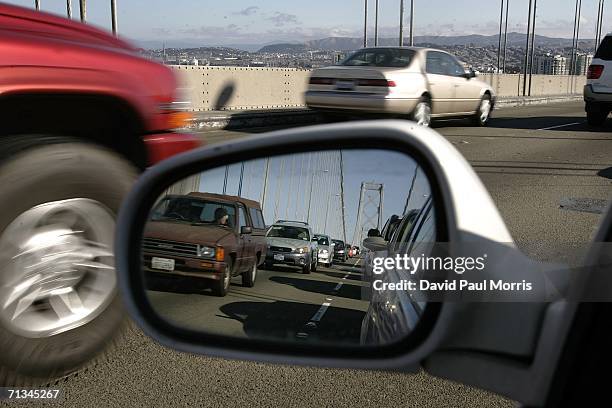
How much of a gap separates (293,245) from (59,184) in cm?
195

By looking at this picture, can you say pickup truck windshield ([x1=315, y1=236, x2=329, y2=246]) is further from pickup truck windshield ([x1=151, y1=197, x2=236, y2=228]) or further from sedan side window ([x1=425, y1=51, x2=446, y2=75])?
sedan side window ([x1=425, y1=51, x2=446, y2=75])

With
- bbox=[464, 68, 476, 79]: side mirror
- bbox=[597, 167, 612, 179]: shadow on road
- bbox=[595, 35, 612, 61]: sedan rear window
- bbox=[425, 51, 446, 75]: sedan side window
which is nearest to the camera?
bbox=[597, 167, 612, 179]: shadow on road

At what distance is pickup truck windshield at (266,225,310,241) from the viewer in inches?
53.7

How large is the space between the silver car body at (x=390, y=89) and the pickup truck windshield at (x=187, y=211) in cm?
1218

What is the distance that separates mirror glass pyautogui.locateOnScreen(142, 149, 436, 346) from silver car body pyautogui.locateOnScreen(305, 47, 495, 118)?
12197mm

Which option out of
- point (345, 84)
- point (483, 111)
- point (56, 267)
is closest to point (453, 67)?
point (483, 111)

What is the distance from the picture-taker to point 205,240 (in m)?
1.63

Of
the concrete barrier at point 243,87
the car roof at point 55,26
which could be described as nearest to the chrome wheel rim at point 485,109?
the concrete barrier at point 243,87

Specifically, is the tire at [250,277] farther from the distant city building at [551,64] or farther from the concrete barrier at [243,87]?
the distant city building at [551,64]

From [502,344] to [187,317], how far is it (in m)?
0.67

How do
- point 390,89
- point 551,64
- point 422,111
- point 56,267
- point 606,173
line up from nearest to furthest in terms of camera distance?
1. point 56,267
2. point 606,173
3. point 390,89
4. point 422,111
5. point 551,64

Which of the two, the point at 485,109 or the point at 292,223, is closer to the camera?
the point at 292,223

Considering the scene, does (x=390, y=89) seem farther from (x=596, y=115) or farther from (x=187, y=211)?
(x=187, y=211)

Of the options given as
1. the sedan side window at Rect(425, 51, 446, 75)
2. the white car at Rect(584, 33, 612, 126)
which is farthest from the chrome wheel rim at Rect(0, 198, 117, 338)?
the white car at Rect(584, 33, 612, 126)
